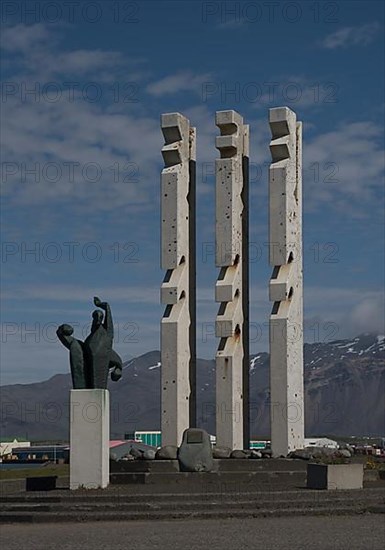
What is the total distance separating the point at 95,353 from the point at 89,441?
1737 millimetres

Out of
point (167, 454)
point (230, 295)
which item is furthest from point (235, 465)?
point (230, 295)

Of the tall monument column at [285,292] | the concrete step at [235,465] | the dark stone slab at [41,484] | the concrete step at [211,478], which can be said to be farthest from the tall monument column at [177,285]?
the dark stone slab at [41,484]

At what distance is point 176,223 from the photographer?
2828 cm

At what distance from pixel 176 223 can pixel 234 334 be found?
3014mm

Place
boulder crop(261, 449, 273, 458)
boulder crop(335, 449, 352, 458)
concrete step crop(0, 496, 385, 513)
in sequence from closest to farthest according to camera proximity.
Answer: concrete step crop(0, 496, 385, 513) → boulder crop(335, 449, 352, 458) → boulder crop(261, 449, 273, 458)

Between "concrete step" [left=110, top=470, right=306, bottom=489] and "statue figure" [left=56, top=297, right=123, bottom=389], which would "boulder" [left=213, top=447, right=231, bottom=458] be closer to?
"concrete step" [left=110, top=470, right=306, bottom=489]

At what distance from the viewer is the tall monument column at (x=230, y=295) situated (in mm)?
27969

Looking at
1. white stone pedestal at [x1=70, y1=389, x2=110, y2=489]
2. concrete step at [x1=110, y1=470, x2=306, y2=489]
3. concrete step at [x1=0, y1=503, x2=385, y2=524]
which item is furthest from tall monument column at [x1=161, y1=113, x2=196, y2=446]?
concrete step at [x1=0, y1=503, x2=385, y2=524]

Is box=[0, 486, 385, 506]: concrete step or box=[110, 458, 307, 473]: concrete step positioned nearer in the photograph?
box=[0, 486, 385, 506]: concrete step

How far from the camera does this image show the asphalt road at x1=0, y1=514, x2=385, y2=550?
15.1 meters

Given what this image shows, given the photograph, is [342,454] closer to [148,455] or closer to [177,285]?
[148,455]

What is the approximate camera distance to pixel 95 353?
73.2ft

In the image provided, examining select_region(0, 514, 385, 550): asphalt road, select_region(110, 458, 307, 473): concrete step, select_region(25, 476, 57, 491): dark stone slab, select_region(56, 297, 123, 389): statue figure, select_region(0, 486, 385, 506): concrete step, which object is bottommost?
select_region(0, 514, 385, 550): asphalt road

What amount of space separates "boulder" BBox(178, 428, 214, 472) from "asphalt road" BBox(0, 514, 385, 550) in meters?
5.33
